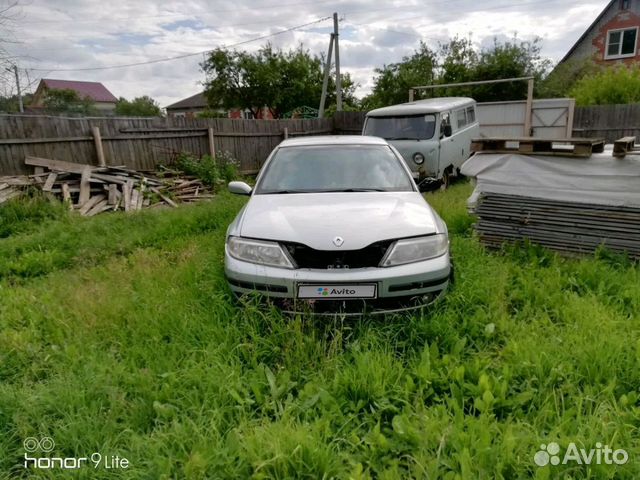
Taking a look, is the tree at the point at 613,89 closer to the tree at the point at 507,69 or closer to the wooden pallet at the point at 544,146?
the tree at the point at 507,69

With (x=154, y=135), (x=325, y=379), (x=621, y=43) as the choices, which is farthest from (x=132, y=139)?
(x=621, y=43)

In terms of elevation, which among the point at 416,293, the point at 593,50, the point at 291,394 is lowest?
the point at 291,394

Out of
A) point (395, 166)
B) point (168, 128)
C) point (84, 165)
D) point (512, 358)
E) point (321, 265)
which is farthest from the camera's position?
point (168, 128)

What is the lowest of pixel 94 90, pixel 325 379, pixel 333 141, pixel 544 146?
pixel 325 379

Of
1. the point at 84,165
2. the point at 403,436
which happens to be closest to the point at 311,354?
→ the point at 403,436

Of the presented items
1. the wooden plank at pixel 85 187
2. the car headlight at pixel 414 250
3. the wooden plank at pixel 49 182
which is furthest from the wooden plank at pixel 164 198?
the car headlight at pixel 414 250

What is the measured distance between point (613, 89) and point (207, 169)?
1366 cm

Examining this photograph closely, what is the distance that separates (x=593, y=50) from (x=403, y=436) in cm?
2656

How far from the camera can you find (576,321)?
9.15ft

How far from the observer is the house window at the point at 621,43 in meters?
19.2

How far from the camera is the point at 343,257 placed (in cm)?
258

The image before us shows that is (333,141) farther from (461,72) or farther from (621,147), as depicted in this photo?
(461,72)

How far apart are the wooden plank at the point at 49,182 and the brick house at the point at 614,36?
77.5ft

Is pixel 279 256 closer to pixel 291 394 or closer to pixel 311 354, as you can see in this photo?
pixel 311 354
